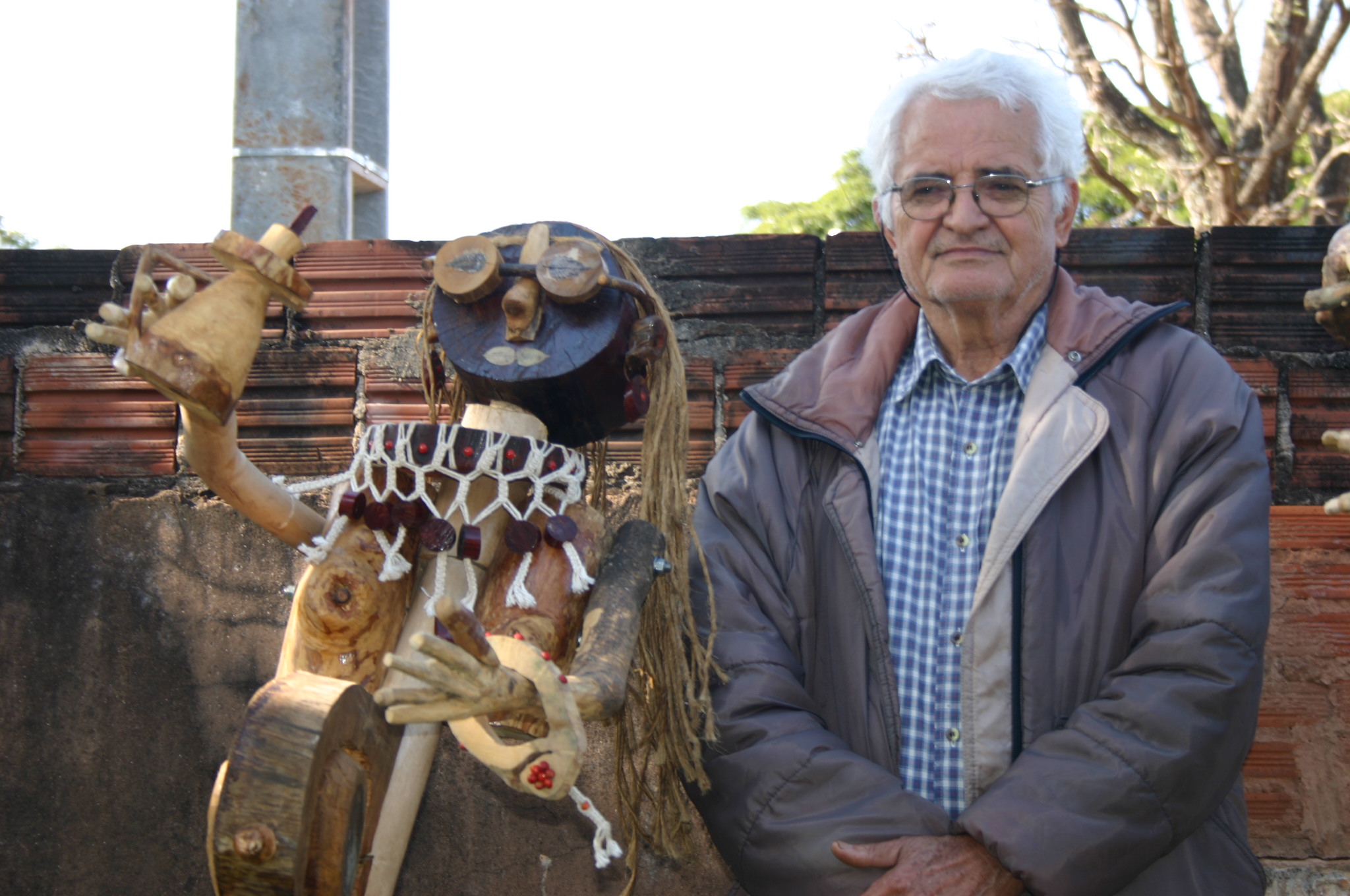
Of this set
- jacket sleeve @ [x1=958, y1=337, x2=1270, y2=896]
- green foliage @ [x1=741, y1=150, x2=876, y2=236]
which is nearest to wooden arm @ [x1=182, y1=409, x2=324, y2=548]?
jacket sleeve @ [x1=958, y1=337, x2=1270, y2=896]

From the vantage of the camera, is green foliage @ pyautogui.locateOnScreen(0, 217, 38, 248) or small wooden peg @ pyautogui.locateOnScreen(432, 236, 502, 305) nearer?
small wooden peg @ pyautogui.locateOnScreen(432, 236, 502, 305)

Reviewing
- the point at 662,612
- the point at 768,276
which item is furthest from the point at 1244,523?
the point at 768,276

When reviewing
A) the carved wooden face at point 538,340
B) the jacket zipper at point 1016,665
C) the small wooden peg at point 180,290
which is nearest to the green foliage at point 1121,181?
the jacket zipper at point 1016,665

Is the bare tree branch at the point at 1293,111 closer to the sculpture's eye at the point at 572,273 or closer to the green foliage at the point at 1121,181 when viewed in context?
the green foliage at the point at 1121,181

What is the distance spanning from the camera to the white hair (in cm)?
154

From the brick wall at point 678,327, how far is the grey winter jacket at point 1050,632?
53cm

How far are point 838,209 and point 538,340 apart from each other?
714cm

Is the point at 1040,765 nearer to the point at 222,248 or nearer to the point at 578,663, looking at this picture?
the point at 578,663

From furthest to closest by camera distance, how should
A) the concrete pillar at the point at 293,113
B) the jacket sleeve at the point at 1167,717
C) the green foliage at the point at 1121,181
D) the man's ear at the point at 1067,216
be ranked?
the green foliage at the point at 1121,181
the concrete pillar at the point at 293,113
the man's ear at the point at 1067,216
the jacket sleeve at the point at 1167,717

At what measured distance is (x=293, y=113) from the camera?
3088 millimetres

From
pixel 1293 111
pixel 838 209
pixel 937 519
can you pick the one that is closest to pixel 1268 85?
pixel 1293 111

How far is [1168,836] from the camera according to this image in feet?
4.16

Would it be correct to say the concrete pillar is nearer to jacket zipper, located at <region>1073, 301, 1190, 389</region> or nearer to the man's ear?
the man's ear

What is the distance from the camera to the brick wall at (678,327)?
2.05 m
